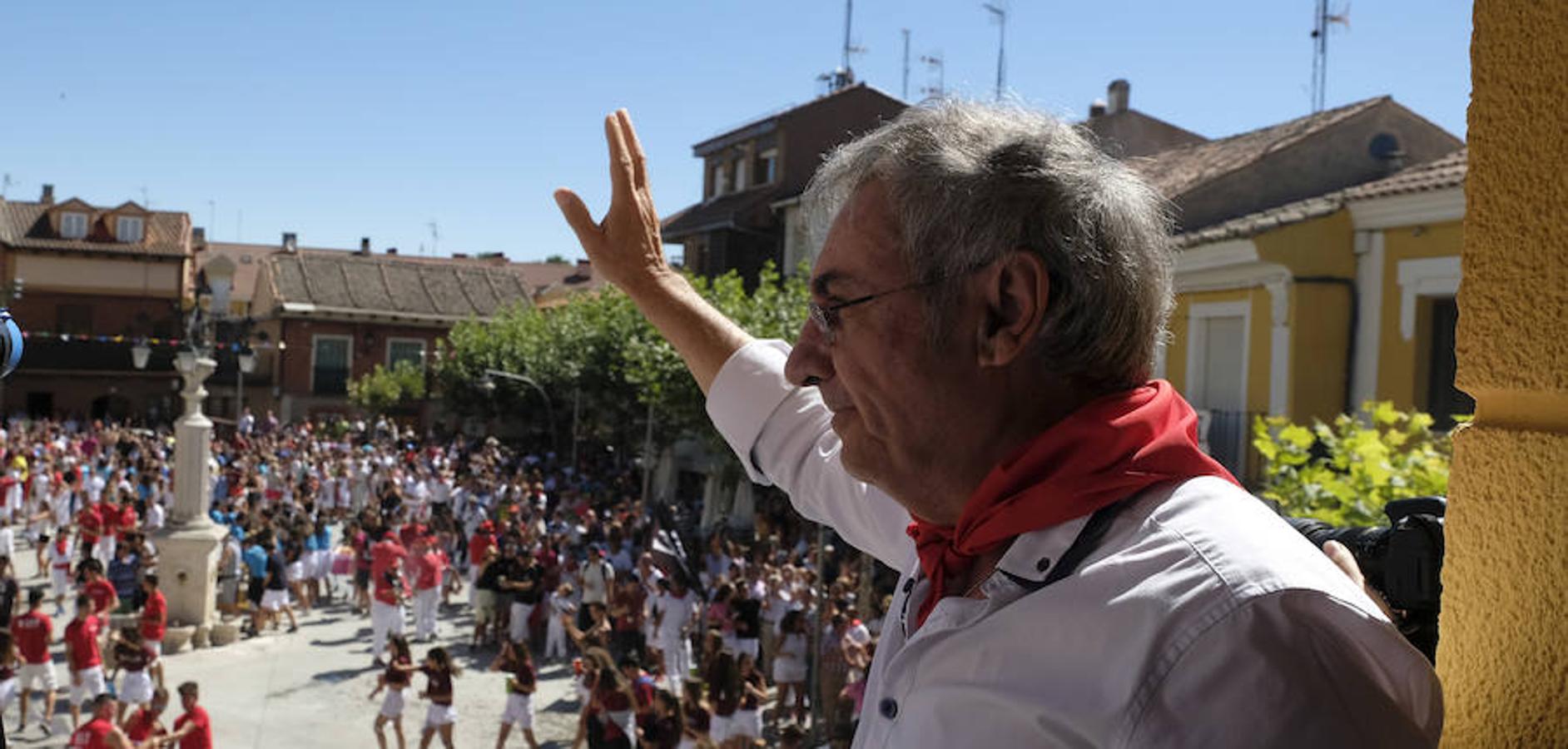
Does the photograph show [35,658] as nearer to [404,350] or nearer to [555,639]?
[555,639]

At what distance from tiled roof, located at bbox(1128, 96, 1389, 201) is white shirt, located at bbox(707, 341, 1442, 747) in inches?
635

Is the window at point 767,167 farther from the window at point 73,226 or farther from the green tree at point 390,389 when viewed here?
the window at point 73,226

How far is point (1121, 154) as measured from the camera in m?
1.77

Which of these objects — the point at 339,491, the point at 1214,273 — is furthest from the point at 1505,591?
the point at 339,491

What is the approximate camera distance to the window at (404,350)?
5228cm

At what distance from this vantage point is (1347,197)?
45.5ft

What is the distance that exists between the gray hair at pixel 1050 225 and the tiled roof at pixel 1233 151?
15.8m

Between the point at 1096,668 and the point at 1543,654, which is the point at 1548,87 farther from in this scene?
the point at 1096,668

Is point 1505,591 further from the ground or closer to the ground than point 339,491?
further from the ground

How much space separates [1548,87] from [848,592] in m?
11.4

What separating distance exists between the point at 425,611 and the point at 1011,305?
15775mm

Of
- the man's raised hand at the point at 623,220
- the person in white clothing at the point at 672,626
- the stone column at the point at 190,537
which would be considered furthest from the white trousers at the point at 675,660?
the man's raised hand at the point at 623,220

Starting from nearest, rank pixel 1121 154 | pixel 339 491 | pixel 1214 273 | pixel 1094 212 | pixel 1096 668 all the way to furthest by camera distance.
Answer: pixel 1096 668 → pixel 1094 212 → pixel 1121 154 → pixel 1214 273 → pixel 339 491

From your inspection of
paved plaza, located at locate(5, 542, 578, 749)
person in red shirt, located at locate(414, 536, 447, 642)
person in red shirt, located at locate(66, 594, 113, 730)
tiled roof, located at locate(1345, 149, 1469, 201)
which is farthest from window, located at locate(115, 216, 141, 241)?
tiled roof, located at locate(1345, 149, 1469, 201)
